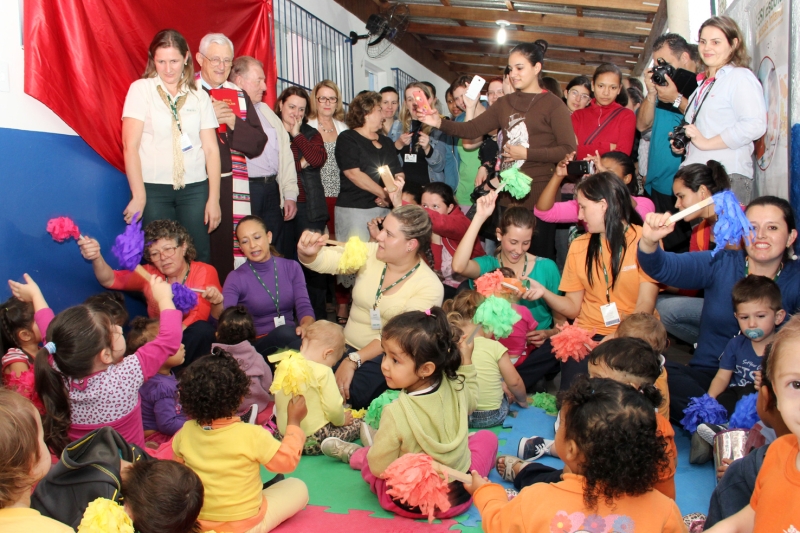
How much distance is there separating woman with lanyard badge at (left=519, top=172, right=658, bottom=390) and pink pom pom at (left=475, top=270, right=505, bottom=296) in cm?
26

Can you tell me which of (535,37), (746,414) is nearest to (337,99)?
(746,414)

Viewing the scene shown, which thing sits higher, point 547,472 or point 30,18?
point 30,18

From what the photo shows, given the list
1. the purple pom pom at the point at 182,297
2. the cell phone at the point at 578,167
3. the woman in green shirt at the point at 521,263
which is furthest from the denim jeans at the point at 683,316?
the purple pom pom at the point at 182,297

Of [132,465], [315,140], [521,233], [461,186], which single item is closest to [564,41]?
[461,186]

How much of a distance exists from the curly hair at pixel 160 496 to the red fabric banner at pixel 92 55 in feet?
9.51

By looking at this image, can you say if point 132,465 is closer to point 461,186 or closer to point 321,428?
point 321,428

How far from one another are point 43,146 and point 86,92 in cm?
45

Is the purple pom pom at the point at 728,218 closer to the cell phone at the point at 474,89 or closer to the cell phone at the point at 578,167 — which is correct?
the cell phone at the point at 578,167

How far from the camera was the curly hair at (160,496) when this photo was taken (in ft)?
6.66

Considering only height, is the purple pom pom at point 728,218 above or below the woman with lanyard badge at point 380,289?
above

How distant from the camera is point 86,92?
436cm

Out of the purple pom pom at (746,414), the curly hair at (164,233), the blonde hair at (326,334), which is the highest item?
the curly hair at (164,233)

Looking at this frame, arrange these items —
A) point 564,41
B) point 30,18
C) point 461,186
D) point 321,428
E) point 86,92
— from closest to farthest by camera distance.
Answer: point 321,428 → point 30,18 → point 86,92 → point 461,186 → point 564,41

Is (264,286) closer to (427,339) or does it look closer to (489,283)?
(489,283)
